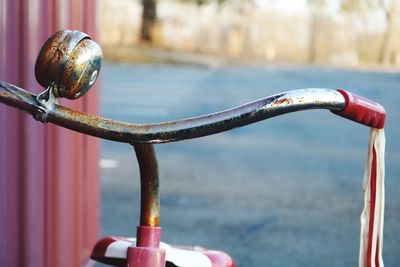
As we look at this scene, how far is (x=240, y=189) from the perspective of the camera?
6734mm

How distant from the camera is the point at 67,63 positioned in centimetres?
140

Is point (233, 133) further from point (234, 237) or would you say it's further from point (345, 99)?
point (345, 99)

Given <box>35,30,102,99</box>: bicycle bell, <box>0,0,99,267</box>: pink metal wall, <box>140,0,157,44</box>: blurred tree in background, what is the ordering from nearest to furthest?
<box>35,30,102,99</box>: bicycle bell < <box>0,0,99,267</box>: pink metal wall < <box>140,0,157,44</box>: blurred tree in background

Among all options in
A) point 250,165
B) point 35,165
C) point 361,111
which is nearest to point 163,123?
point 361,111

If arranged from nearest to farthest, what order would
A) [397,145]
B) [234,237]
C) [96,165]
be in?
[96,165] → [234,237] → [397,145]

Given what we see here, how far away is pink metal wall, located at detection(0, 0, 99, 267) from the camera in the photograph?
2.73 m

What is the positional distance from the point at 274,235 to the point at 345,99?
12.6 ft

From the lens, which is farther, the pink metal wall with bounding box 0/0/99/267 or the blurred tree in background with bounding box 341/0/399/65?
the blurred tree in background with bounding box 341/0/399/65

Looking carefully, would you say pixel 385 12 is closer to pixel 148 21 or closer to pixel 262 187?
pixel 148 21

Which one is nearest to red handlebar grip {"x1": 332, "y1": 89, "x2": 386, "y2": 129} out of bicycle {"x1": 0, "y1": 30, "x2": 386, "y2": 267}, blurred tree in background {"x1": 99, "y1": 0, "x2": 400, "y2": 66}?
bicycle {"x1": 0, "y1": 30, "x2": 386, "y2": 267}

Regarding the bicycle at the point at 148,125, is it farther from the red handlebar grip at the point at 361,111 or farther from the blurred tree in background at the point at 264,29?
the blurred tree in background at the point at 264,29

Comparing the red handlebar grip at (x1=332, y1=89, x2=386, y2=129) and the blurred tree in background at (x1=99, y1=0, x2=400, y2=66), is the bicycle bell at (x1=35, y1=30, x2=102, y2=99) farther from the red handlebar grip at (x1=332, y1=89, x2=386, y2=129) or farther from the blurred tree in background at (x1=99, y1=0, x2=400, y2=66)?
the blurred tree in background at (x1=99, y1=0, x2=400, y2=66)

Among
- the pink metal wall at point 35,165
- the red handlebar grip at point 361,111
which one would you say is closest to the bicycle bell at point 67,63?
the red handlebar grip at point 361,111

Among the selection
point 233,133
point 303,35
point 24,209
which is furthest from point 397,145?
point 303,35
